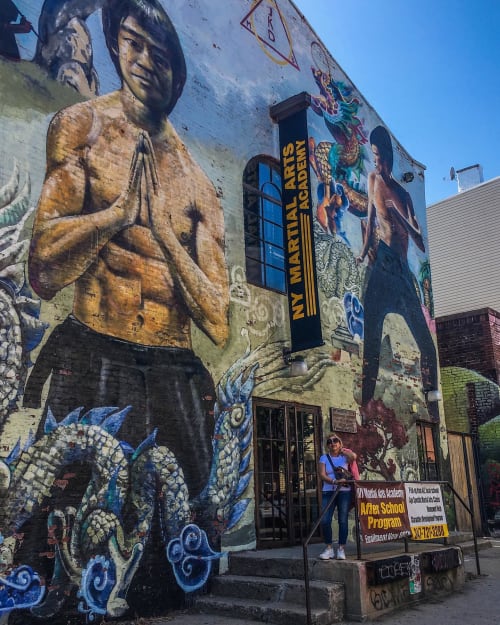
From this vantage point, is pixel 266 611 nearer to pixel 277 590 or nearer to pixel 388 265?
pixel 277 590

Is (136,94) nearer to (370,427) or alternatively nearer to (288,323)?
(288,323)

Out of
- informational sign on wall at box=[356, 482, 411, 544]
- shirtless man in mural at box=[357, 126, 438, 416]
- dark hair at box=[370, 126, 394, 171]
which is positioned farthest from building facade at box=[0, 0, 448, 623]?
dark hair at box=[370, 126, 394, 171]

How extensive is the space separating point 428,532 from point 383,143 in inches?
380

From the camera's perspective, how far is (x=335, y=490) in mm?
7891

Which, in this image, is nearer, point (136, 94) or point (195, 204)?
point (136, 94)

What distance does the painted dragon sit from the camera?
21.6ft

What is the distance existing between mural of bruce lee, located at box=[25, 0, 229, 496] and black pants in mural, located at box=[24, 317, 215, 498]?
0.01 m

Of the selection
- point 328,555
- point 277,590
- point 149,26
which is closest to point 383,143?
point 149,26

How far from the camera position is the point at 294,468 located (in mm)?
10312

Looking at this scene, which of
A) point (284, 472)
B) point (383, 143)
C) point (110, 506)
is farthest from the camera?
point (383, 143)

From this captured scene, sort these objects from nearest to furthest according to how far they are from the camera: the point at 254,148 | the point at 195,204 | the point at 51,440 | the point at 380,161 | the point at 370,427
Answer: the point at 51,440 → the point at 195,204 → the point at 254,148 → the point at 370,427 → the point at 380,161

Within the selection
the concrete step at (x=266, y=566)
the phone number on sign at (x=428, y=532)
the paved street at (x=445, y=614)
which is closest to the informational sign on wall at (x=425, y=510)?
the phone number on sign at (x=428, y=532)

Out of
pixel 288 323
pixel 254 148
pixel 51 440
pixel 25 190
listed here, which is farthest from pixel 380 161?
pixel 51 440

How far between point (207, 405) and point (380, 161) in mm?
8685
